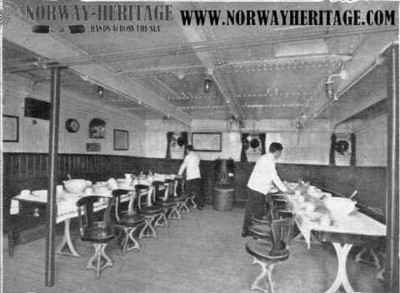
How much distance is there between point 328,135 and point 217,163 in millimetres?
3670

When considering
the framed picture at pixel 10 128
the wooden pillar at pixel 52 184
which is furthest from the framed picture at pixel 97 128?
the wooden pillar at pixel 52 184

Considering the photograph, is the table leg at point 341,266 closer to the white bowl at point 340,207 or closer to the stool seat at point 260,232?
the white bowl at point 340,207

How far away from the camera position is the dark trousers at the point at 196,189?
7309mm

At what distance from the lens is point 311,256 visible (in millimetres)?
3996

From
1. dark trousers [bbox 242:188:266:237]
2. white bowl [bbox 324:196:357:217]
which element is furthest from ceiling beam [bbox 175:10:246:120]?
white bowl [bbox 324:196:357:217]

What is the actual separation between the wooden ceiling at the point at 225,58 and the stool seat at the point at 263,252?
199 centimetres

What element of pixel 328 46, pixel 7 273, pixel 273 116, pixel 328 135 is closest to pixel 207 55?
pixel 328 46

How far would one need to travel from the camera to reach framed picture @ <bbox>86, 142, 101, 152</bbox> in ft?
21.5

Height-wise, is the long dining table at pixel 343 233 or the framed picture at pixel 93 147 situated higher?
the framed picture at pixel 93 147

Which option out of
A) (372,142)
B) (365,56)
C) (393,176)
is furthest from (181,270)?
(372,142)

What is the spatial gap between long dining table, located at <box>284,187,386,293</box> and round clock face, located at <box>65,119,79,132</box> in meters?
5.04

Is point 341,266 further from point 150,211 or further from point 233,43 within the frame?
point 150,211

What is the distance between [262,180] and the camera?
14.4ft

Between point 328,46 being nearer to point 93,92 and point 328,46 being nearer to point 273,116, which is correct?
point 93,92
